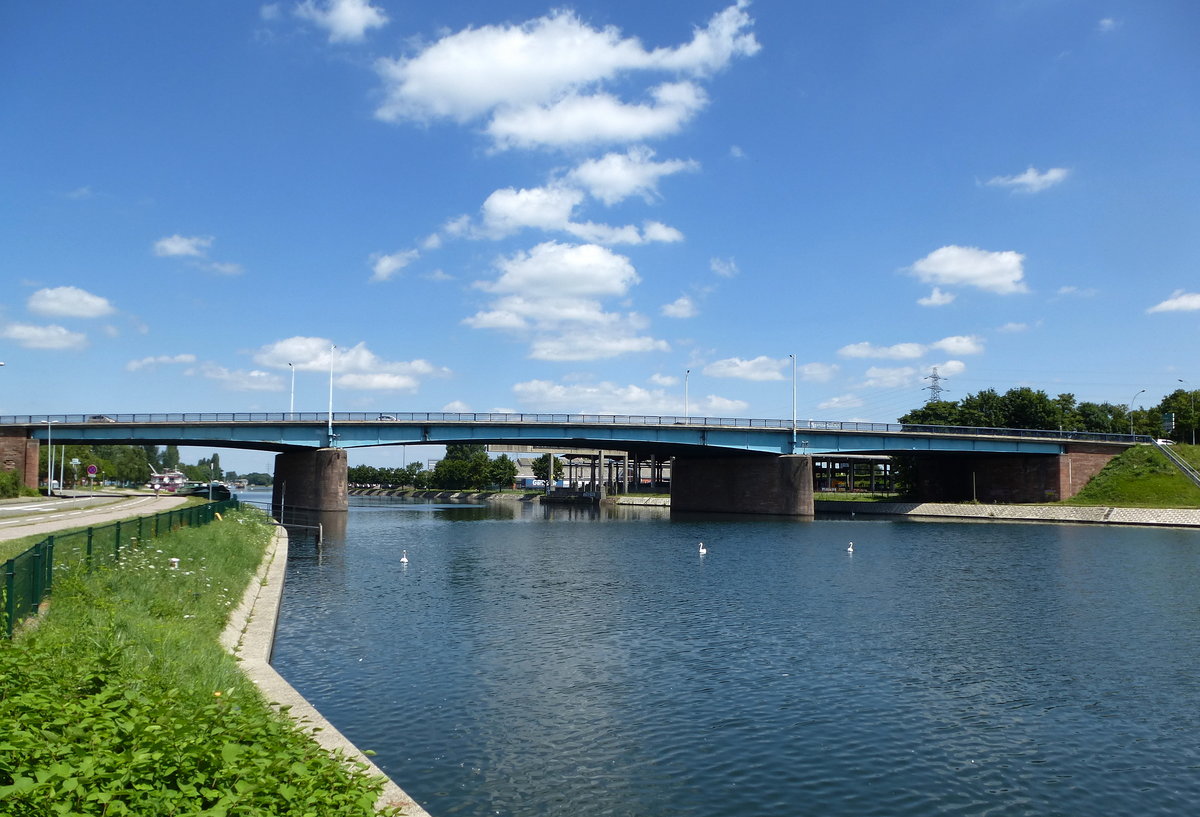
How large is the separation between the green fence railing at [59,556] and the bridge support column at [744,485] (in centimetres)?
7633

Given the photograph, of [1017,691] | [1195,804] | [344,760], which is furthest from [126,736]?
[1017,691]

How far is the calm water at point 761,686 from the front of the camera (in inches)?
596

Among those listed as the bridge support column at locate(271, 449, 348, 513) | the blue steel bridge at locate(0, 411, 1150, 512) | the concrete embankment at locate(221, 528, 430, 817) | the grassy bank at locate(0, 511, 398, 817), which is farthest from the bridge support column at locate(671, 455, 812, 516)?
the grassy bank at locate(0, 511, 398, 817)

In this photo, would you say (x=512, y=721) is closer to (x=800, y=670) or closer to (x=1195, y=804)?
(x=800, y=670)

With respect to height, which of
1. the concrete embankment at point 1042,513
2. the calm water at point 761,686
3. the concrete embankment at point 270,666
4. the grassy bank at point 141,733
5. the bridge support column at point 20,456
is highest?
the bridge support column at point 20,456

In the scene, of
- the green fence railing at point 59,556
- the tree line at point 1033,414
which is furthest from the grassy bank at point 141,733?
the tree line at point 1033,414

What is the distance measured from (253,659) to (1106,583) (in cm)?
3926

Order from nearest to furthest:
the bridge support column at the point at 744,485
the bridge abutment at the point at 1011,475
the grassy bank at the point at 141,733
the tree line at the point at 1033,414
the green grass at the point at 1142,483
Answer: the grassy bank at the point at 141,733, the green grass at the point at 1142,483, the bridge support column at the point at 744,485, the bridge abutment at the point at 1011,475, the tree line at the point at 1033,414

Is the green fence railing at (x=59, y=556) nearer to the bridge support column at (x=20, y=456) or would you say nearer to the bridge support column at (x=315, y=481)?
the bridge support column at (x=315, y=481)

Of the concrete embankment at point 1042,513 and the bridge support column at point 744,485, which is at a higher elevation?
the bridge support column at point 744,485

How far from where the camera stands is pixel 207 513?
46.7 metres

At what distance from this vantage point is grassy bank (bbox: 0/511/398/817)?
8.42 m

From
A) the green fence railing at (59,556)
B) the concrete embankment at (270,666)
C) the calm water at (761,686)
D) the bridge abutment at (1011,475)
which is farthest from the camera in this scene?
the bridge abutment at (1011,475)

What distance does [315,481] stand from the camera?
316 feet
